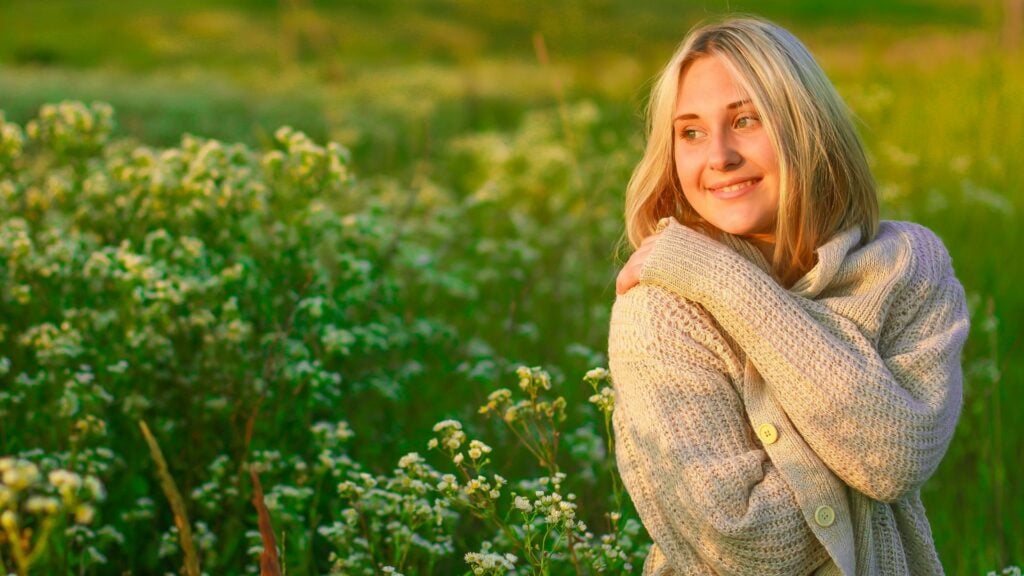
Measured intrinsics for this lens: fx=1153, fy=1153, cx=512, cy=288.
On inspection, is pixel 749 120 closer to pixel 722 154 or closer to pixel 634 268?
pixel 722 154

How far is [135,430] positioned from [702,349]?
210 cm

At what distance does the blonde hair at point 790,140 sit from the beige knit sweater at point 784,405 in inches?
5.3

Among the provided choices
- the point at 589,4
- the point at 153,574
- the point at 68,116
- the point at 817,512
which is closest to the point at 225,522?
the point at 153,574

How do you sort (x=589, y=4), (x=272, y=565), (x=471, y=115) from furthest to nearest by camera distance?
(x=589, y=4), (x=471, y=115), (x=272, y=565)

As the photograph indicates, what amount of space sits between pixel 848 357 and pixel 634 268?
1.82 ft

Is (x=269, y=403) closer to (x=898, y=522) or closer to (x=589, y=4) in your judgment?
(x=898, y=522)

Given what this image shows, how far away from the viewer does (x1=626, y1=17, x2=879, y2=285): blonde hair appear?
2721mm

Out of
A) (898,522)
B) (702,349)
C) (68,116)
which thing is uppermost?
(68,116)

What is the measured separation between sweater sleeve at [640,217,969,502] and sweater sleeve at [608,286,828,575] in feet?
0.30

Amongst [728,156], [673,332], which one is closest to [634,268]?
[673,332]

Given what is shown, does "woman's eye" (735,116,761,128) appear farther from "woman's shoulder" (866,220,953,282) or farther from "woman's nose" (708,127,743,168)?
"woman's shoulder" (866,220,953,282)

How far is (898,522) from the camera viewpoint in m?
2.71

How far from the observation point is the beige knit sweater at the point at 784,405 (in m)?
2.44

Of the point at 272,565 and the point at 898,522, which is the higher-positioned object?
the point at 272,565
